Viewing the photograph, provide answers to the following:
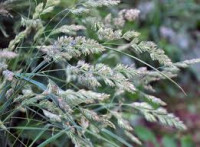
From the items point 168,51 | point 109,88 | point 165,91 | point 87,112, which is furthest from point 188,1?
point 87,112

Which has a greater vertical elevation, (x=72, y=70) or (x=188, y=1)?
(x=72, y=70)

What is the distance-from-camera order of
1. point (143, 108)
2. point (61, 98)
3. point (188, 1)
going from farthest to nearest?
point (188, 1), point (143, 108), point (61, 98)

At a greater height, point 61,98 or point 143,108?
point 61,98

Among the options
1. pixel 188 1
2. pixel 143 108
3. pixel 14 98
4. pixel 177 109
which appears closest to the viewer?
pixel 14 98

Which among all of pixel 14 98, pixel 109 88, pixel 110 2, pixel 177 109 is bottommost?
pixel 177 109

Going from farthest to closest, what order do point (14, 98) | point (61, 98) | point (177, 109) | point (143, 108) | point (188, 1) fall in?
point (188, 1) → point (177, 109) → point (143, 108) → point (14, 98) → point (61, 98)

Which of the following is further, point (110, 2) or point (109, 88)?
point (109, 88)

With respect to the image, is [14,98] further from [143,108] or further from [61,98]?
[143,108]

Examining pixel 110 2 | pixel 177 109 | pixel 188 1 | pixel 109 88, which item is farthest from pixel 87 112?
pixel 188 1

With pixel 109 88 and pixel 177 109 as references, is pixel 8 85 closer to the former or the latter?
pixel 109 88
